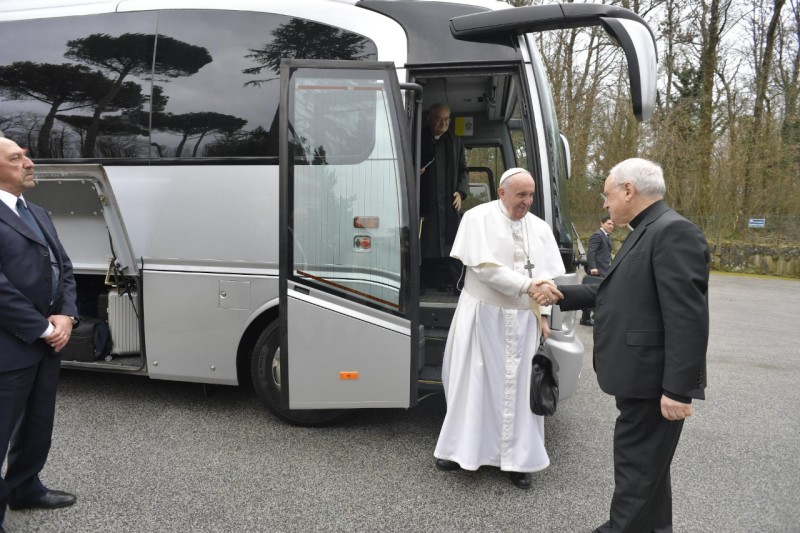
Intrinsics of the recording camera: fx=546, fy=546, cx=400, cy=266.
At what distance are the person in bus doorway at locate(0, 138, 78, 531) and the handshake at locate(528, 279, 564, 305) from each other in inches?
103

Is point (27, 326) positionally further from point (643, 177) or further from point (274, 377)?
point (643, 177)

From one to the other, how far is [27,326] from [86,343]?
1.90m

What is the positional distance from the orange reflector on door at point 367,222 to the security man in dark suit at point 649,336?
5.00 feet

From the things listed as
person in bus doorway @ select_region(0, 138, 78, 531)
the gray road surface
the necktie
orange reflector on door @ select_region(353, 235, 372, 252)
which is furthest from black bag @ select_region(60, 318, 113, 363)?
orange reflector on door @ select_region(353, 235, 372, 252)

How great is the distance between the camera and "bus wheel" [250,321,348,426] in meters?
4.16

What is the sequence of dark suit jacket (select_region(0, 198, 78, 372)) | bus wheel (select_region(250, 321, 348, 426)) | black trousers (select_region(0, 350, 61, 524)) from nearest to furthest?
dark suit jacket (select_region(0, 198, 78, 372))
black trousers (select_region(0, 350, 61, 524))
bus wheel (select_region(250, 321, 348, 426))

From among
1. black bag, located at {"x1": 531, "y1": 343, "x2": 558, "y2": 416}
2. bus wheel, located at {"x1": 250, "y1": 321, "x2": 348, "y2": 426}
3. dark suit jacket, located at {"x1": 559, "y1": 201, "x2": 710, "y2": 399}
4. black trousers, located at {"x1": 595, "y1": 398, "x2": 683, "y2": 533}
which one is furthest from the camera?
bus wheel, located at {"x1": 250, "y1": 321, "x2": 348, "y2": 426}

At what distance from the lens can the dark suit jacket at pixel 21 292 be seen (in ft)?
8.66

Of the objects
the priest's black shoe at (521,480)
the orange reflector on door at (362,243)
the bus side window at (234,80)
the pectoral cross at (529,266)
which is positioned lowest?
the priest's black shoe at (521,480)

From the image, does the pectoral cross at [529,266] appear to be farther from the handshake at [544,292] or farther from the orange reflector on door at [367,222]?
the orange reflector on door at [367,222]

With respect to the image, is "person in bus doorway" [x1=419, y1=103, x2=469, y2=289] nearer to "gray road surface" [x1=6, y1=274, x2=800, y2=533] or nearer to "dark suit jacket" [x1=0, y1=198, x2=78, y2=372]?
"gray road surface" [x1=6, y1=274, x2=800, y2=533]

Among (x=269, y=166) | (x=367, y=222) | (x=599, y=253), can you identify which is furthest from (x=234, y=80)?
(x=599, y=253)

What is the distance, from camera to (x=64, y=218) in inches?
177

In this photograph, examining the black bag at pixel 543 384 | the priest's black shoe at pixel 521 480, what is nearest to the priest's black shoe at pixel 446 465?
the priest's black shoe at pixel 521 480
